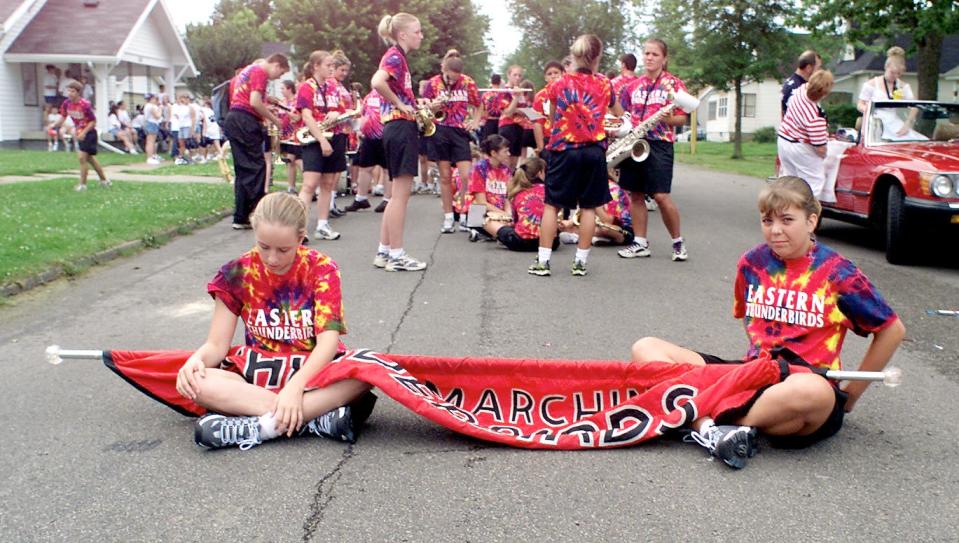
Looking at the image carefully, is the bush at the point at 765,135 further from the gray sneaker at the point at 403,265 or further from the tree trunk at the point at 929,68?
the gray sneaker at the point at 403,265

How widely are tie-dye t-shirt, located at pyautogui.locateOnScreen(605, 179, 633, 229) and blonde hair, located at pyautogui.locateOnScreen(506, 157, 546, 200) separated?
3.24ft

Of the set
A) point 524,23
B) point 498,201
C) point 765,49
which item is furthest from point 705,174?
point 524,23

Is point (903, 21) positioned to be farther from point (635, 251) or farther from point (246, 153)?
point (246, 153)

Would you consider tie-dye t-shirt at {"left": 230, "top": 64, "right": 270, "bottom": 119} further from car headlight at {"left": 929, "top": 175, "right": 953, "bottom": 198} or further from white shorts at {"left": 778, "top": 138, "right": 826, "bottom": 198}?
car headlight at {"left": 929, "top": 175, "right": 953, "bottom": 198}

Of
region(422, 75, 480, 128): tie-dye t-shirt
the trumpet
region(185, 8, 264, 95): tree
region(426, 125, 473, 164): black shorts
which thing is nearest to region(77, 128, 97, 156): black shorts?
the trumpet

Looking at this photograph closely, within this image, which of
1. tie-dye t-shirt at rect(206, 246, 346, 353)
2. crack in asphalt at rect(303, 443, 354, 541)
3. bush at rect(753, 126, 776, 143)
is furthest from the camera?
bush at rect(753, 126, 776, 143)

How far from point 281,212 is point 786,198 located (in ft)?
6.88

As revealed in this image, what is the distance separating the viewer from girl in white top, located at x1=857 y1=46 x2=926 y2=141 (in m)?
10.2

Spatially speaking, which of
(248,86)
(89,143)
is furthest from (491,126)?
(89,143)

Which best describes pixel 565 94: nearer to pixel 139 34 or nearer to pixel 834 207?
pixel 834 207

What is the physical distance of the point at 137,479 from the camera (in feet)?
11.3

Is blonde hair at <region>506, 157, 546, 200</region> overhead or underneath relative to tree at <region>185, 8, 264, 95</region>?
underneath

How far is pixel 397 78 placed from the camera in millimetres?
8039

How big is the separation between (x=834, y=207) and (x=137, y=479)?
8845 mm
